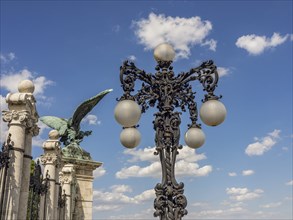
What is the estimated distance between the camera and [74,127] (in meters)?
18.6

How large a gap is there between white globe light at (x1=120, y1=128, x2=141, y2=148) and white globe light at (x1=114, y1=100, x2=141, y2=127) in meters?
0.25

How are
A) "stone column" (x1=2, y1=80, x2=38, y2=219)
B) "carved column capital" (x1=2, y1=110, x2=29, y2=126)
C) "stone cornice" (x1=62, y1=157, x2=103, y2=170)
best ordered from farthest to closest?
"stone cornice" (x1=62, y1=157, x2=103, y2=170)
"carved column capital" (x1=2, y1=110, x2=29, y2=126)
"stone column" (x1=2, y1=80, x2=38, y2=219)

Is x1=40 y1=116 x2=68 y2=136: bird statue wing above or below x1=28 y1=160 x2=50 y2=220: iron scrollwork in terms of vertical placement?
above

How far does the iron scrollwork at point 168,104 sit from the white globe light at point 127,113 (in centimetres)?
19

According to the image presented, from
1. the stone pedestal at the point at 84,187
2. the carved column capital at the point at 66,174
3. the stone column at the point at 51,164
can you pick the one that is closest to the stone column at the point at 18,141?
the stone column at the point at 51,164

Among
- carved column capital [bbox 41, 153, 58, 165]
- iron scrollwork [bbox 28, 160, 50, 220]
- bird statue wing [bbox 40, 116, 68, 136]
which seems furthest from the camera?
bird statue wing [bbox 40, 116, 68, 136]

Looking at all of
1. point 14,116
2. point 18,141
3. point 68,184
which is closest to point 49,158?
point 68,184

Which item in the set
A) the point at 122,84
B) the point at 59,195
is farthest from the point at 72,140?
the point at 122,84

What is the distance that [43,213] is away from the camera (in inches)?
490

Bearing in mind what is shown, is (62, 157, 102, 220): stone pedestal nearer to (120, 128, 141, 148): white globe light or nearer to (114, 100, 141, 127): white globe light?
(120, 128, 141, 148): white globe light

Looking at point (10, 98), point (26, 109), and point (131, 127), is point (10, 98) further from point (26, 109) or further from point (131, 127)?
point (131, 127)

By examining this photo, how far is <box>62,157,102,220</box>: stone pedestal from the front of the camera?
1731cm

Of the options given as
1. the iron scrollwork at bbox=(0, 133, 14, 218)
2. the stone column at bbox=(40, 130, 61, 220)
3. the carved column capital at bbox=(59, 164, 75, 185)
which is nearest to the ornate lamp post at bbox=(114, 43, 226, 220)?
the iron scrollwork at bbox=(0, 133, 14, 218)

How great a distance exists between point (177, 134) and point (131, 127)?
788mm
